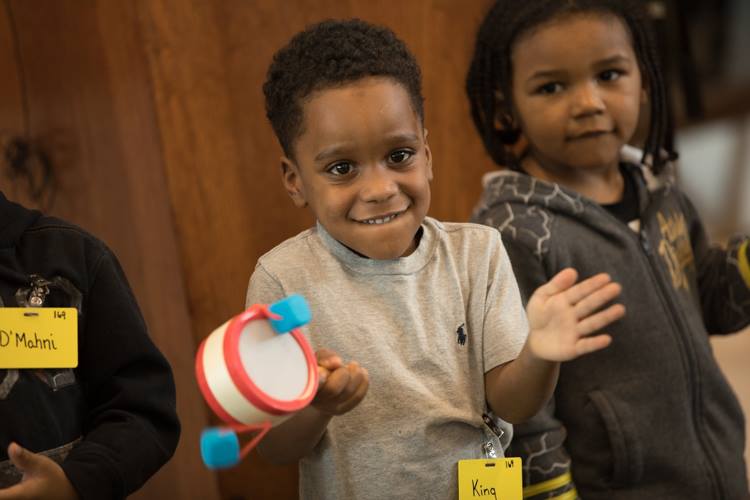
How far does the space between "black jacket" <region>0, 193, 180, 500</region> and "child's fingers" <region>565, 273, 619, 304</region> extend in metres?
0.53

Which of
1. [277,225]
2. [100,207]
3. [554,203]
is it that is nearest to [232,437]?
[554,203]

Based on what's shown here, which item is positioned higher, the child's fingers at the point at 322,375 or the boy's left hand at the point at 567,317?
the boy's left hand at the point at 567,317

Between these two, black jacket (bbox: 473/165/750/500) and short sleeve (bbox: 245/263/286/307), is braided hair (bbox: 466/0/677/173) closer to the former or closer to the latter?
black jacket (bbox: 473/165/750/500)

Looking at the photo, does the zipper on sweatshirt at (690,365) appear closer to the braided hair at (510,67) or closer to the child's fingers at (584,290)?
the braided hair at (510,67)

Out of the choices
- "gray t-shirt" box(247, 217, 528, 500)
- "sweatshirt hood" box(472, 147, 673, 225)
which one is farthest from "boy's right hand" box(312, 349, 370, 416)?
"sweatshirt hood" box(472, 147, 673, 225)

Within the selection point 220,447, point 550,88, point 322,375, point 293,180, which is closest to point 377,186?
point 293,180

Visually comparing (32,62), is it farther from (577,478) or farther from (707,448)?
(707,448)

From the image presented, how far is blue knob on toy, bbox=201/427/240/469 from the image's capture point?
0.83 m

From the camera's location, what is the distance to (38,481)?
0.95 meters

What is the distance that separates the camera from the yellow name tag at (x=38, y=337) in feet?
3.31

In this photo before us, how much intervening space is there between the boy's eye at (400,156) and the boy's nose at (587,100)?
427 millimetres

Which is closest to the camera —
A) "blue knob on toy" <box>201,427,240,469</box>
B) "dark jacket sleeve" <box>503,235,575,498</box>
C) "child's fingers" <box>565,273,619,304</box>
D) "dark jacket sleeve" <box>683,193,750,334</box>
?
"blue knob on toy" <box>201,427,240,469</box>

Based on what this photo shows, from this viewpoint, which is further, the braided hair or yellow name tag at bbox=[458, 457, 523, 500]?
the braided hair

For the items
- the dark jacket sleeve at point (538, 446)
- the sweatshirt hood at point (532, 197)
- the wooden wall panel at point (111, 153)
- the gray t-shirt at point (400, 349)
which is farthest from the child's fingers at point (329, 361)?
the wooden wall panel at point (111, 153)
